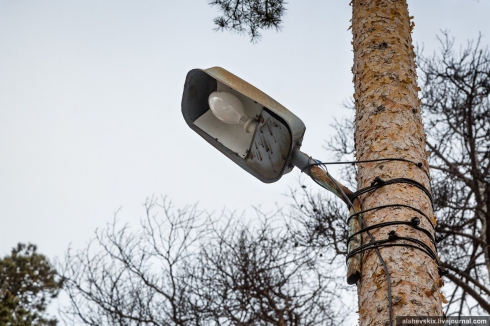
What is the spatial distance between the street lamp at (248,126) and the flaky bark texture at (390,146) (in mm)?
143

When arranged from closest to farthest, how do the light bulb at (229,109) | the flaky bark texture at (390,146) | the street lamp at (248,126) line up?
the flaky bark texture at (390,146)
the street lamp at (248,126)
the light bulb at (229,109)

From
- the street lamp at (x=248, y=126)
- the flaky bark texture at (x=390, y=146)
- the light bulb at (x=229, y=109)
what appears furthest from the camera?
the light bulb at (x=229, y=109)

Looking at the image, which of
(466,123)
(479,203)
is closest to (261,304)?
(479,203)

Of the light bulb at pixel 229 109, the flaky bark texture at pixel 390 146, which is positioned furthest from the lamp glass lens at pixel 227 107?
the flaky bark texture at pixel 390 146

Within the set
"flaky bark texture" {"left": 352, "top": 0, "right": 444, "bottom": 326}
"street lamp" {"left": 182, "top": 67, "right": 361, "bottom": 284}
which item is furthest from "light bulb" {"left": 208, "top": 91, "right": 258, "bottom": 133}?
"flaky bark texture" {"left": 352, "top": 0, "right": 444, "bottom": 326}

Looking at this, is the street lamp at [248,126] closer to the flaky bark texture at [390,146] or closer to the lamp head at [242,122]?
the lamp head at [242,122]

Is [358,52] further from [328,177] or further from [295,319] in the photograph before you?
[295,319]

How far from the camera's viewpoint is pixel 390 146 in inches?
74.7

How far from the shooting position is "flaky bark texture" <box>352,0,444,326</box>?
1546mm

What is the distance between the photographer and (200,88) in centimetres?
226

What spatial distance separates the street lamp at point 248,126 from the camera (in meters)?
1.96

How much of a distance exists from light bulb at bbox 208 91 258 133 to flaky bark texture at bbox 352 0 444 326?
0.42m

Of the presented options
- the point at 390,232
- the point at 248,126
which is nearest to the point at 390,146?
the point at 390,232

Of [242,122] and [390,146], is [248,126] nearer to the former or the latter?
[242,122]
